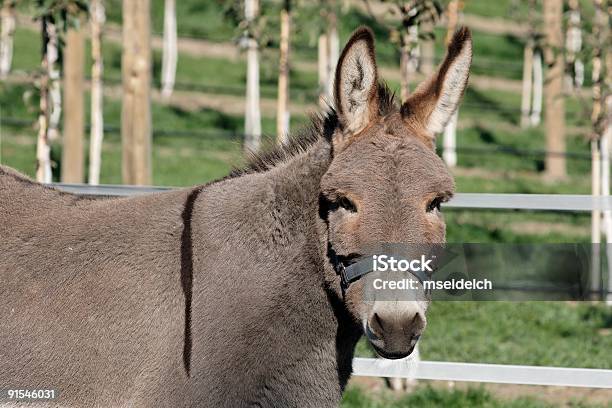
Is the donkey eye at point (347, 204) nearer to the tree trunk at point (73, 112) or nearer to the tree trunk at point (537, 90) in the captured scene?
the tree trunk at point (73, 112)

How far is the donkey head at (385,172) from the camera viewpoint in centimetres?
341

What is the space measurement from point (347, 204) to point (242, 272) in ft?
1.75

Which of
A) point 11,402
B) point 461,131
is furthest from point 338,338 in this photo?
point 461,131

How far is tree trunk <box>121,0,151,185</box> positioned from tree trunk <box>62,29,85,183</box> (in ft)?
12.3

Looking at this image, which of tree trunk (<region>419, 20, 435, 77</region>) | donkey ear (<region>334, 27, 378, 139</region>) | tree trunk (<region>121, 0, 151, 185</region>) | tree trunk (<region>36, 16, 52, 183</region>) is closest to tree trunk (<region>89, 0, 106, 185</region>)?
tree trunk (<region>36, 16, 52, 183</region>)

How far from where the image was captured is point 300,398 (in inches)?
149

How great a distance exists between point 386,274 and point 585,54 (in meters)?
9.05

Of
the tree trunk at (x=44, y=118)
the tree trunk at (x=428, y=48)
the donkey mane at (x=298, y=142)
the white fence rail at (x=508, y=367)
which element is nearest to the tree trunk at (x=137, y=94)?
the tree trunk at (x=44, y=118)

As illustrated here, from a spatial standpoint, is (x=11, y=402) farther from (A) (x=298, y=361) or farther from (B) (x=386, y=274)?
(B) (x=386, y=274)

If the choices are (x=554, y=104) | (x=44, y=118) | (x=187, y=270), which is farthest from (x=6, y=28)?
(x=187, y=270)

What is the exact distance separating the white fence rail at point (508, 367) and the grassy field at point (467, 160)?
0.72 meters

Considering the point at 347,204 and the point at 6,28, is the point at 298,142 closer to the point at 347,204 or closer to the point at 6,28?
the point at 347,204

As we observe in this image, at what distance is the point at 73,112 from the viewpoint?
41.0 feet

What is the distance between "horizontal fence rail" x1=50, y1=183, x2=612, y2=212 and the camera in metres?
6.20
